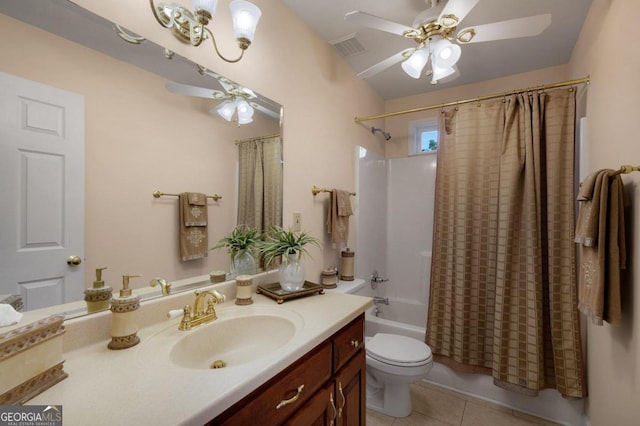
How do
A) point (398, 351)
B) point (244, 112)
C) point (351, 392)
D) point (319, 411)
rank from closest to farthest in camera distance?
point (319, 411) < point (351, 392) < point (244, 112) < point (398, 351)

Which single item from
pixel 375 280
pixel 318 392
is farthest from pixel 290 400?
pixel 375 280

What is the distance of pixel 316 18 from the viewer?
1787 mm

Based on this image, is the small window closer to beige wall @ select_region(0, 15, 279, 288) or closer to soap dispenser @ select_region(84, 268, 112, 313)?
beige wall @ select_region(0, 15, 279, 288)

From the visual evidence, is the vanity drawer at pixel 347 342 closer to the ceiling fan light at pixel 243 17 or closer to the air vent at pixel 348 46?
the ceiling fan light at pixel 243 17

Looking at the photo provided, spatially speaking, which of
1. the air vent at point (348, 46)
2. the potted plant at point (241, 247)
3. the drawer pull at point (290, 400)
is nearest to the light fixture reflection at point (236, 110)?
the potted plant at point (241, 247)

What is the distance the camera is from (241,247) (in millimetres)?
1388

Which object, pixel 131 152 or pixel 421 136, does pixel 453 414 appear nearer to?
pixel 131 152

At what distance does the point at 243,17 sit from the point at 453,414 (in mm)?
2557

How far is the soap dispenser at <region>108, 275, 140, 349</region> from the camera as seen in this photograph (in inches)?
32.4

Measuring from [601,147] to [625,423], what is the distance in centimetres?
130

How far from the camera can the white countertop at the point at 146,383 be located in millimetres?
553

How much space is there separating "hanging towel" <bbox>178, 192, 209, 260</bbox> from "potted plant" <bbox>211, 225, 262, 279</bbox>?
98mm

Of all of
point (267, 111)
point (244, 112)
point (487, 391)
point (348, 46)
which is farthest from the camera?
point (348, 46)

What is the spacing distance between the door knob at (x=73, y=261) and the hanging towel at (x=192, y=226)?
0.33 meters
